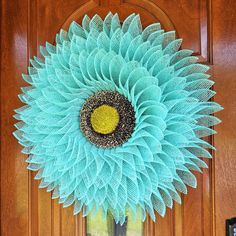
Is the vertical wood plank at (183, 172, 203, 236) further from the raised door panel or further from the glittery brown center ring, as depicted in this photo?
the glittery brown center ring

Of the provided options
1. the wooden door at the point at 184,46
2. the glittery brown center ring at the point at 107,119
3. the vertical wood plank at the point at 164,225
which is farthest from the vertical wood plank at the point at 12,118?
the vertical wood plank at the point at 164,225

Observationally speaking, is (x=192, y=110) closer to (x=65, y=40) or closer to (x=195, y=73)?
(x=195, y=73)

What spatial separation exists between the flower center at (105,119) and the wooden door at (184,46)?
24 cm

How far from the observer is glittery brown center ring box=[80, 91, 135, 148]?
2.11 ft

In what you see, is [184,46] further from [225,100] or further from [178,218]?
[178,218]

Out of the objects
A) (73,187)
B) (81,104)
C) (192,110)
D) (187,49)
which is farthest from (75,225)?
(187,49)

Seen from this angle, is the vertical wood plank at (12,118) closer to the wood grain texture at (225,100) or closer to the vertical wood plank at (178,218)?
the vertical wood plank at (178,218)

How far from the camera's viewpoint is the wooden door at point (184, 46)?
680mm

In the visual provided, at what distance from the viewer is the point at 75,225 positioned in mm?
762

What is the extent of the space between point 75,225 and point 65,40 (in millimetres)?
490

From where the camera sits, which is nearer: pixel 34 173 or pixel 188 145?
pixel 188 145

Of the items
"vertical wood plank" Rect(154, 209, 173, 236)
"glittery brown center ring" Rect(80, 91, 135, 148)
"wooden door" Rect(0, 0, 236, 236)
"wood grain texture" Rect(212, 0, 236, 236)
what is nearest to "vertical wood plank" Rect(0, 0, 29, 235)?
"wooden door" Rect(0, 0, 236, 236)

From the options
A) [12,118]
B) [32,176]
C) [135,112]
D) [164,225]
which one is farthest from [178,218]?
[12,118]

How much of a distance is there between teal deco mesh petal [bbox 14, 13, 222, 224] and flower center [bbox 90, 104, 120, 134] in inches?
1.7
